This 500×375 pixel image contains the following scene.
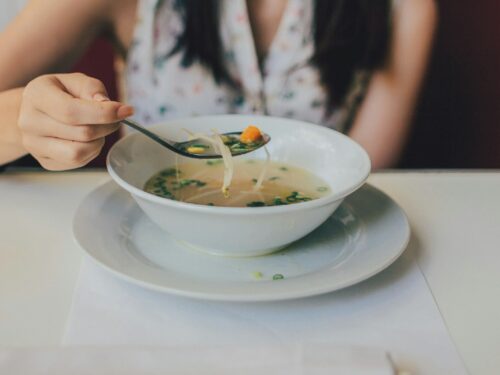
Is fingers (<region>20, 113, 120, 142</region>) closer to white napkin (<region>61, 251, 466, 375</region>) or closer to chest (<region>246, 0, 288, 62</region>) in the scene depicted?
white napkin (<region>61, 251, 466, 375</region>)

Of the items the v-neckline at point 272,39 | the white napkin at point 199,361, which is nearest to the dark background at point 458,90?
the v-neckline at point 272,39

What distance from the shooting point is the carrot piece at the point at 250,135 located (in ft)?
2.81

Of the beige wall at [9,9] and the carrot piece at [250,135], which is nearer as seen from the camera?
the carrot piece at [250,135]

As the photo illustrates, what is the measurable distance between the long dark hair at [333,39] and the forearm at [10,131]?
0.49 m

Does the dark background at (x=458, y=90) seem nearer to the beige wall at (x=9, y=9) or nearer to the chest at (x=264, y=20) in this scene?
the beige wall at (x=9, y=9)

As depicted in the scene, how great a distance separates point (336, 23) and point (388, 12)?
0.13m

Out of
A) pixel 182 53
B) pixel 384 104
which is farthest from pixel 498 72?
pixel 182 53

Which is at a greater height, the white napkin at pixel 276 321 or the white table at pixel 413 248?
the white napkin at pixel 276 321

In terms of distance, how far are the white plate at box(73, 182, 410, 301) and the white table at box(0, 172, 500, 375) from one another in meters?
0.04

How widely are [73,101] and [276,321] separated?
0.32 meters

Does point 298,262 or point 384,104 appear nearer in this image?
point 298,262

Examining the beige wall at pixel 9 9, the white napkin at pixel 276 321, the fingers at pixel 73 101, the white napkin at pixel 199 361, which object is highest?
the fingers at pixel 73 101

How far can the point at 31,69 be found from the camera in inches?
48.2

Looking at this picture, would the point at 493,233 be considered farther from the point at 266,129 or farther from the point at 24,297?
the point at 24,297
